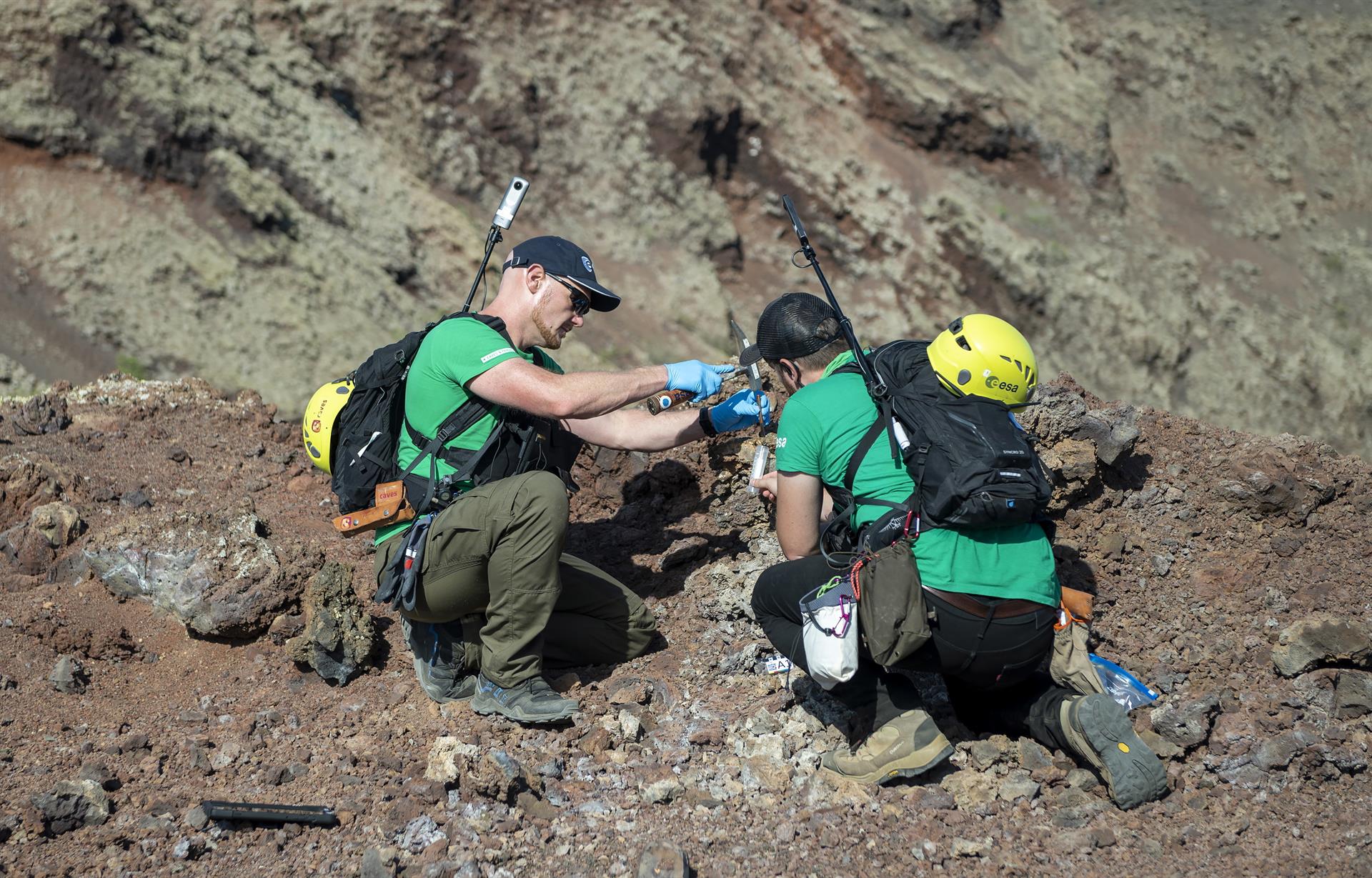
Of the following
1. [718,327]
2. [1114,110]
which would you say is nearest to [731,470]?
[718,327]

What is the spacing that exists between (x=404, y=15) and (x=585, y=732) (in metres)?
13.3

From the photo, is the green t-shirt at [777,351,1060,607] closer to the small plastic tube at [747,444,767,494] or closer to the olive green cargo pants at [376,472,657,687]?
the small plastic tube at [747,444,767,494]

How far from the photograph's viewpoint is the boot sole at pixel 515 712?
13.2 ft

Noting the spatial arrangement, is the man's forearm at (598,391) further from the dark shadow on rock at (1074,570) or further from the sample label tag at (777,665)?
the dark shadow on rock at (1074,570)

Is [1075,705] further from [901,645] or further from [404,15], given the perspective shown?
[404,15]

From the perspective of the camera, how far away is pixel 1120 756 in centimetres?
350

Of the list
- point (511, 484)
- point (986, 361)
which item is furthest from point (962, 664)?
point (511, 484)

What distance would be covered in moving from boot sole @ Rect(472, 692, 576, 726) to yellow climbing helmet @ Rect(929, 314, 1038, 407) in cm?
177

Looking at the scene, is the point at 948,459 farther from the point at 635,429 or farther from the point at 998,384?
the point at 635,429

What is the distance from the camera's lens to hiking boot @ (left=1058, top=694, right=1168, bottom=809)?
11.4 ft

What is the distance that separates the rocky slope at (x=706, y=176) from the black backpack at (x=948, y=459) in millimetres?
8584

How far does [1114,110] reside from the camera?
2047 cm

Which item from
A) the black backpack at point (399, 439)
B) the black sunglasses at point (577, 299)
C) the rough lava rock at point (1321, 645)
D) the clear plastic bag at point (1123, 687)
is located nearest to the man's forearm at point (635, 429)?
the black backpack at point (399, 439)

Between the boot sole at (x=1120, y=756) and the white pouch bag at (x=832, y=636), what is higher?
the white pouch bag at (x=832, y=636)
